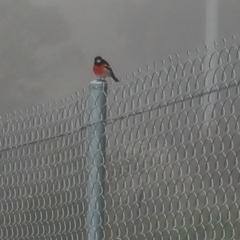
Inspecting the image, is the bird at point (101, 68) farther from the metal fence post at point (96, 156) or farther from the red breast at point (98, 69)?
the metal fence post at point (96, 156)

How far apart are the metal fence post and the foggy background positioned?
9.35 feet

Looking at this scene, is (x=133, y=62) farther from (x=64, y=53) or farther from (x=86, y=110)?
(x=86, y=110)

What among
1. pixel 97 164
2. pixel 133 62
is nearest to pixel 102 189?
pixel 97 164

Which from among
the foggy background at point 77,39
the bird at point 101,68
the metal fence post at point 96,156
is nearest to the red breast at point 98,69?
the bird at point 101,68

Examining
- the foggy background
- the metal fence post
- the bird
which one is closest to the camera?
the metal fence post

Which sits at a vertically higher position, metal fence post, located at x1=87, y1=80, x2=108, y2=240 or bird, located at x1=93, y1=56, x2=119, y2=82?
bird, located at x1=93, y1=56, x2=119, y2=82

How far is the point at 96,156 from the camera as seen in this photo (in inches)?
130

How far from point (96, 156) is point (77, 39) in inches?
159

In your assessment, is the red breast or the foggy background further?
the foggy background

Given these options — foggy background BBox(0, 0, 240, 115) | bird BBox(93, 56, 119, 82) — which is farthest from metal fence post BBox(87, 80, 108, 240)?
foggy background BBox(0, 0, 240, 115)

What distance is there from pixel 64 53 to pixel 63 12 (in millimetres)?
379

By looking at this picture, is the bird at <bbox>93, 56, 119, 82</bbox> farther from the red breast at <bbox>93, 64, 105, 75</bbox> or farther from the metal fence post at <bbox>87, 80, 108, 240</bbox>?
the metal fence post at <bbox>87, 80, 108, 240</bbox>

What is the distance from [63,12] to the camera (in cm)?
733

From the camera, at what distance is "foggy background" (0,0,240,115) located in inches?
251
